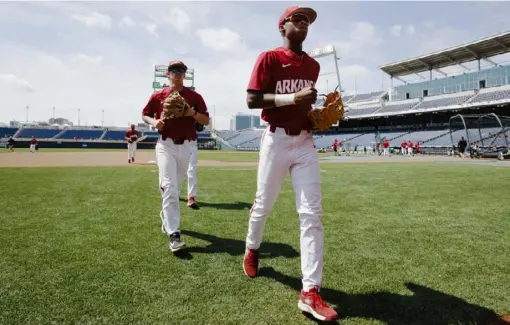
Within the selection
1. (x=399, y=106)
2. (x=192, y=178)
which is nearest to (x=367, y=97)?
(x=399, y=106)

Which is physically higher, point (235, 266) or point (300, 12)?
point (300, 12)

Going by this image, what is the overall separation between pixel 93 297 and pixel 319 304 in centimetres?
169

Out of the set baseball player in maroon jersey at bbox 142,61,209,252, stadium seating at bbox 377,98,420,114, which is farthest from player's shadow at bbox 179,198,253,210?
stadium seating at bbox 377,98,420,114

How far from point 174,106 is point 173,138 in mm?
530

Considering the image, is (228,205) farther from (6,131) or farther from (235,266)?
(6,131)

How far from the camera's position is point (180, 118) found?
14.3ft

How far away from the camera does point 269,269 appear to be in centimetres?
337

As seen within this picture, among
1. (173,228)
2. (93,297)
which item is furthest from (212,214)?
(93,297)

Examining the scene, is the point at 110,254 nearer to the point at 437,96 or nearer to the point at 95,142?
the point at 437,96

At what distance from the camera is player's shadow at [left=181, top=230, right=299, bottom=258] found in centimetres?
383

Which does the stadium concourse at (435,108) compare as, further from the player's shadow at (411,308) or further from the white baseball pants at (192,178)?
the player's shadow at (411,308)

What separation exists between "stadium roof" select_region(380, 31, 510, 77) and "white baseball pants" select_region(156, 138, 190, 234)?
135 ft

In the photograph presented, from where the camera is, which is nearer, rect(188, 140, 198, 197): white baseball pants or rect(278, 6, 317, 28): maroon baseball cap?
rect(278, 6, 317, 28): maroon baseball cap

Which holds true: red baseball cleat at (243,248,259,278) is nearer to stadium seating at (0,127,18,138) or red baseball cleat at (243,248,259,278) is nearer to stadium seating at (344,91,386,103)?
stadium seating at (344,91,386,103)
